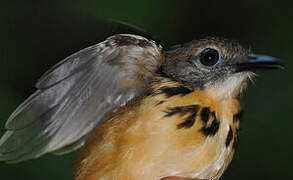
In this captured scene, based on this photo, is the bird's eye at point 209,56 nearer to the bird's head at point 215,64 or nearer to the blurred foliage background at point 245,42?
the bird's head at point 215,64

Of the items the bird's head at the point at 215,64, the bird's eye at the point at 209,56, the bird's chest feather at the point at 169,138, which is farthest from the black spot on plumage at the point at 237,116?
the bird's eye at the point at 209,56

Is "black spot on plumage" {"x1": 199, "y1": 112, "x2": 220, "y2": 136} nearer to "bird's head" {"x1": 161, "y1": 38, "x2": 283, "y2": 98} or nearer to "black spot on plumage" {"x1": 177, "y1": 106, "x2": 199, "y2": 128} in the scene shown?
"black spot on plumage" {"x1": 177, "y1": 106, "x2": 199, "y2": 128}

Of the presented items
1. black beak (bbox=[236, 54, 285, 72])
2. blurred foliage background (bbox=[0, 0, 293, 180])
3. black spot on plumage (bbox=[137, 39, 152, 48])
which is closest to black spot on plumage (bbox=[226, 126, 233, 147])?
black beak (bbox=[236, 54, 285, 72])

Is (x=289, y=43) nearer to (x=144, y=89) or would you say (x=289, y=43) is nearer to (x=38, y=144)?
(x=144, y=89)

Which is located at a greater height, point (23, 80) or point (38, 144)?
point (23, 80)

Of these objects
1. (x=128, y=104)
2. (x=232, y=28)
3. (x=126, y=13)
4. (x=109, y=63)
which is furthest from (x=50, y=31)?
(x=232, y=28)

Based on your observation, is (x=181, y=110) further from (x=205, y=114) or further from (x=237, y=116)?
(x=237, y=116)

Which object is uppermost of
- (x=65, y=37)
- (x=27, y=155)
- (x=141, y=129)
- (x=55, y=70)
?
(x=65, y=37)

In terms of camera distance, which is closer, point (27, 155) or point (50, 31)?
point (50, 31)

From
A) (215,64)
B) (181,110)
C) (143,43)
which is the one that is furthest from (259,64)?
(143,43)
